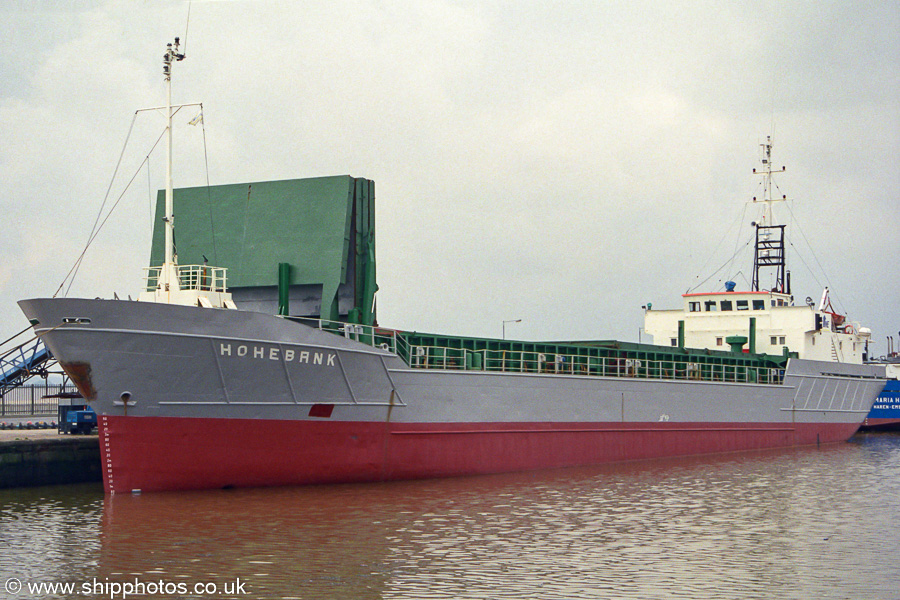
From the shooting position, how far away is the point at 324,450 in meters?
17.3

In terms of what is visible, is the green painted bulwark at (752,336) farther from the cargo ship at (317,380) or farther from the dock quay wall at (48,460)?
the dock quay wall at (48,460)

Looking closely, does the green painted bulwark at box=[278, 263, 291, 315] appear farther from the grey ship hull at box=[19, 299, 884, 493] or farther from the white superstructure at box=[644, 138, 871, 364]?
the white superstructure at box=[644, 138, 871, 364]

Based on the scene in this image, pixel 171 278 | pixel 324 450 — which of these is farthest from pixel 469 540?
pixel 171 278

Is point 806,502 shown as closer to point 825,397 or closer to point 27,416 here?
point 825,397

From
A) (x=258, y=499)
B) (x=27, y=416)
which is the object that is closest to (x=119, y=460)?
(x=258, y=499)

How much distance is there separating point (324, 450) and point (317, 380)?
4.57 ft

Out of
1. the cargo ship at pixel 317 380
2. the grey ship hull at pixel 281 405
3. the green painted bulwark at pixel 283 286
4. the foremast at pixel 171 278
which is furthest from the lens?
the green painted bulwark at pixel 283 286

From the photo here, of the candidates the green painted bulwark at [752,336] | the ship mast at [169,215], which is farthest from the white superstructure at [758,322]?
the ship mast at [169,215]

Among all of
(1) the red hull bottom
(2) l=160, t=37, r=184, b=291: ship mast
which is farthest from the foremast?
(1) the red hull bottom

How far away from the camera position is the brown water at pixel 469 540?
398 inches

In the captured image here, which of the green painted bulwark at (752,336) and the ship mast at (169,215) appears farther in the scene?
the green painted bulwark at (752,336)

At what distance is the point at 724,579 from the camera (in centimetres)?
1046

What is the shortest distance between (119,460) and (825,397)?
80.3 ft

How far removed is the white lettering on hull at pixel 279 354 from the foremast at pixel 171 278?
1.28m
